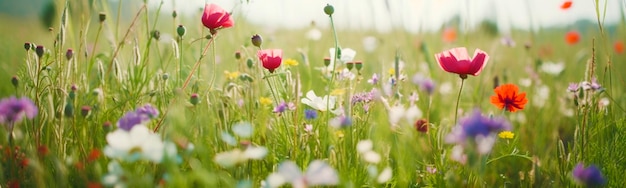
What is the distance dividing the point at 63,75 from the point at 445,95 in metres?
1.60

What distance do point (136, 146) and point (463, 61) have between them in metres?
0.75

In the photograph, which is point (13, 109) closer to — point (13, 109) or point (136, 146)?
point (13, 109)

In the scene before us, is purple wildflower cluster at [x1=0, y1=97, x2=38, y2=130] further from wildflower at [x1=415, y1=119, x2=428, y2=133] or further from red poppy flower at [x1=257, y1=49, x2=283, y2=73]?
wildflower at [x1=415, y1=119, x2=428, y2=133]

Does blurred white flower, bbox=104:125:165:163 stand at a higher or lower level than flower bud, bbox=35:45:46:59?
lower

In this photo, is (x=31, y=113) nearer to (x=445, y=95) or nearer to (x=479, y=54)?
(x=479, y=54)

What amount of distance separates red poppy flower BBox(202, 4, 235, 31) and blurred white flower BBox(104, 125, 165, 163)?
1.68 feet

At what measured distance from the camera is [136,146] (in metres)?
0.83

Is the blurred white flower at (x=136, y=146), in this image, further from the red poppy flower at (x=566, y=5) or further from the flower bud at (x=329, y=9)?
the red poppy flower at (x=566, y=5)

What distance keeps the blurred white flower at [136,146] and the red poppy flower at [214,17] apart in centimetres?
51

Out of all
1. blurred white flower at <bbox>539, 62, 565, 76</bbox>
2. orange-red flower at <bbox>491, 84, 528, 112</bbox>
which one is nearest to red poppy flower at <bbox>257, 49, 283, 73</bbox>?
orange-red flower at <bbox>491, 84, 528, 112</bbox>

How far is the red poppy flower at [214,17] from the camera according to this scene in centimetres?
130

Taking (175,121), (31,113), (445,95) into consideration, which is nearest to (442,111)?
(445,95)

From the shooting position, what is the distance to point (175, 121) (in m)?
0.97

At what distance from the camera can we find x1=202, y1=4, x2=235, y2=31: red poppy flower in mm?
1302
